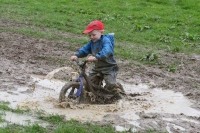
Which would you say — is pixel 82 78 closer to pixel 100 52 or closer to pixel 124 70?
pixel 100 52

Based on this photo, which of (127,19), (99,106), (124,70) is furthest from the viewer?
(127,19)

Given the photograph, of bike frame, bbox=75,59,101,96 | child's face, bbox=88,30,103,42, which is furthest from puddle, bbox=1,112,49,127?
child's face, bbox=88,30,103,42

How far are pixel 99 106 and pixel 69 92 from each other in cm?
61

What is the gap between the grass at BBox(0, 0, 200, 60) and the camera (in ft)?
42.2

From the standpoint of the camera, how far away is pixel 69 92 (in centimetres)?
776

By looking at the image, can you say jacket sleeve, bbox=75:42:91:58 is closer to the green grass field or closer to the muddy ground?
the muddy ground

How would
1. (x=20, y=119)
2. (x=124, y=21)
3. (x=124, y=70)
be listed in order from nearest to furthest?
(x=20, y=119)
(x=124, y=70)
(x=124, y=21)

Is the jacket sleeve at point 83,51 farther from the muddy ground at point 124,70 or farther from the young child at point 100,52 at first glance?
the muddy ground at point 124,70

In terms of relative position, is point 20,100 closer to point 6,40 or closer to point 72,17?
point 6,40

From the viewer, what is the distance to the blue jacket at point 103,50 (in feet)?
24.0

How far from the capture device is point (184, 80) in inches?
372

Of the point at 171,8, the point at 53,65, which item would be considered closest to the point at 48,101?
the point at 53,65

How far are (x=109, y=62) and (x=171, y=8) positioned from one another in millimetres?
10781

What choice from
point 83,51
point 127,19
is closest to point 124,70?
point 83,51
